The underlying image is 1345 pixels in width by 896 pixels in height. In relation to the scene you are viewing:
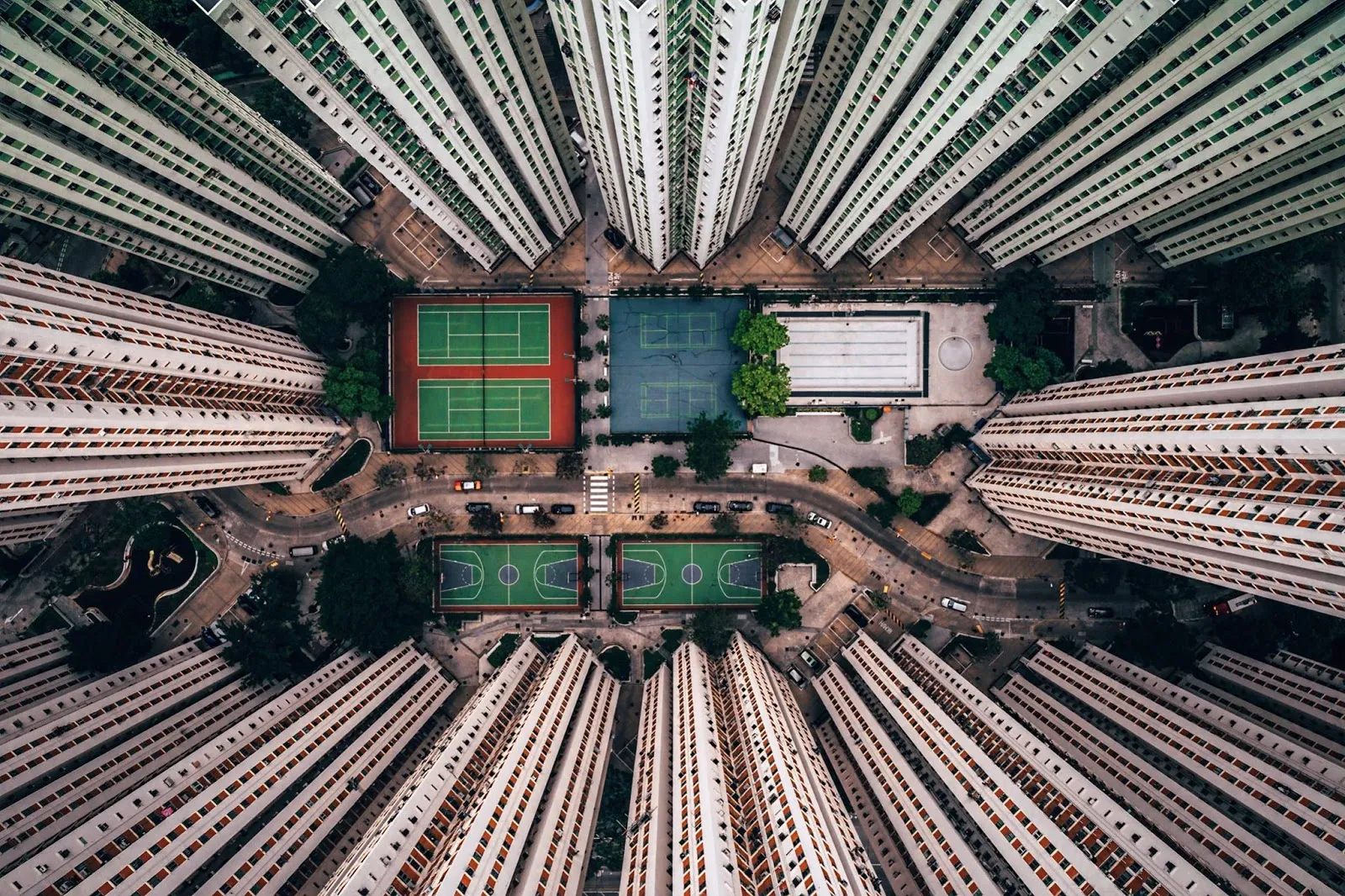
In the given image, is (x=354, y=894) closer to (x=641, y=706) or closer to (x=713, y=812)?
(x=713, y=812)

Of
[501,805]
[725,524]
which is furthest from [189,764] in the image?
[725,524]

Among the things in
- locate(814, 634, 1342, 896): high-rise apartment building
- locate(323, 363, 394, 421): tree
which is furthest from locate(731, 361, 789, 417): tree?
locate(323, 363, 394, 421): tree

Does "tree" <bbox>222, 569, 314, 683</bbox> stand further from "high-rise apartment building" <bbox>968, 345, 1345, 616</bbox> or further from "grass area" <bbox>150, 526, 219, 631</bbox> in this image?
"high-rise apartment building" <bbox>968, 345, 1345, 616</bbox>

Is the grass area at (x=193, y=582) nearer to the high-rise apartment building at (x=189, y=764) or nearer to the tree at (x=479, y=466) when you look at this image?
the high-rise apartment building at (x=189, y=764)

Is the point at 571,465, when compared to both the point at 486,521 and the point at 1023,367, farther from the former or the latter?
the point at 1023,367

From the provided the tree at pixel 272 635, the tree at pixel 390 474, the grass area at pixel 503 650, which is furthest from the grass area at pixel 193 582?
the grass area at pixel 503 650
